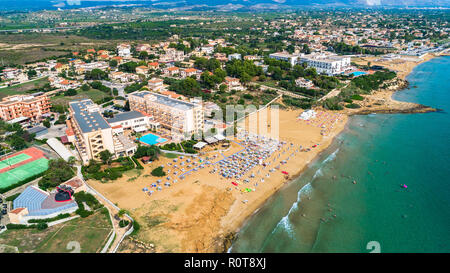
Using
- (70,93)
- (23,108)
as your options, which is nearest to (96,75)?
(70,93)

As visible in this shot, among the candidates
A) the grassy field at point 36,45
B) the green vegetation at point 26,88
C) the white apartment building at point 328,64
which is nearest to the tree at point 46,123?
the green vegetation at point 26,88

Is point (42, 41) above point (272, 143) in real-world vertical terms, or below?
above

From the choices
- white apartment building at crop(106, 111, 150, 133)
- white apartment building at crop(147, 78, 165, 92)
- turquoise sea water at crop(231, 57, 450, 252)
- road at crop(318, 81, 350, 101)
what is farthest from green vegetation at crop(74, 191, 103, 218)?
road at crop(318, 81, 350, 101)

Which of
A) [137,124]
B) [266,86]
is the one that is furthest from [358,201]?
[266,86]

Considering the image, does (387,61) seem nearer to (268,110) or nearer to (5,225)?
(268,110)

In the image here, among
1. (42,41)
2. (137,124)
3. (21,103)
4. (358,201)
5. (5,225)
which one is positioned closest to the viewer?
(5,225)
